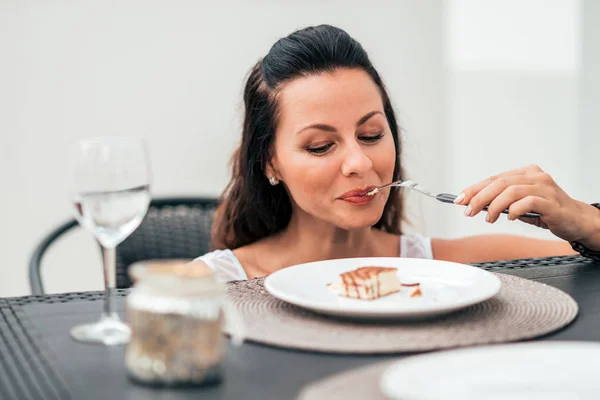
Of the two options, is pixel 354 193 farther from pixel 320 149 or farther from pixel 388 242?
pixel 388 242

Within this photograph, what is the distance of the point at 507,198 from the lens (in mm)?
1391

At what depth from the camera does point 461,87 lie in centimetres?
366

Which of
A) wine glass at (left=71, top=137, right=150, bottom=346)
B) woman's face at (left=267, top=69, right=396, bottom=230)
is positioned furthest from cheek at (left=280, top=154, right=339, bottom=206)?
wine glass at (left=71, top=137, right=150, bottom=346)

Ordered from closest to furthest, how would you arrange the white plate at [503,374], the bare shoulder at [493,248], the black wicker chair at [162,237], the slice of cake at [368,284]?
1. the white plate at [503,374]
2. the slice of cake at [368,284]
3. the bare shoulder at [493,248]
4. the black wicker chair at [162,237]

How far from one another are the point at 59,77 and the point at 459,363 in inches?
101

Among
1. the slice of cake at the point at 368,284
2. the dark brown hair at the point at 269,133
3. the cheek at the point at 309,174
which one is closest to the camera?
the slice of cake at the point at 368,284

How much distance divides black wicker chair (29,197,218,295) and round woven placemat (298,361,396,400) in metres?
1.33

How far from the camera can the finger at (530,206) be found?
1385 millimetres

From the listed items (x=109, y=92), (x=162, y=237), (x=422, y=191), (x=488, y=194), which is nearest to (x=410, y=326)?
(x=488, y=194)

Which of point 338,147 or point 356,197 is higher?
point 338,147

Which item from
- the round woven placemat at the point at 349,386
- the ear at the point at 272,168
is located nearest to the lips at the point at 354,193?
the ear at the point at 272,168

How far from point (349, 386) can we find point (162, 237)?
1415mm

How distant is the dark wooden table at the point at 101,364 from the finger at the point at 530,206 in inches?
10.2

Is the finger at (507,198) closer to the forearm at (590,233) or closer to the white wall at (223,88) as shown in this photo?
the forearm at (590,233)
